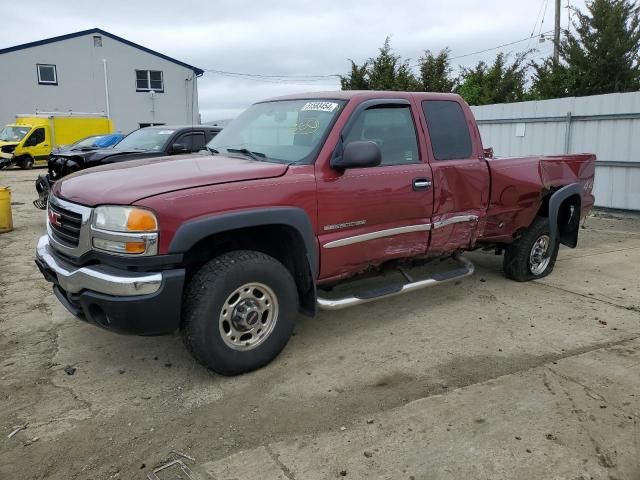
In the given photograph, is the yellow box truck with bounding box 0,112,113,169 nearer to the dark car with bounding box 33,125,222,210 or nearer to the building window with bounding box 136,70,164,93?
the building window with bounding box 136,70,164,93

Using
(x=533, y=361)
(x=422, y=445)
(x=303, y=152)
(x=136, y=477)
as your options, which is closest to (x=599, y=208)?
(x=533, y=361)

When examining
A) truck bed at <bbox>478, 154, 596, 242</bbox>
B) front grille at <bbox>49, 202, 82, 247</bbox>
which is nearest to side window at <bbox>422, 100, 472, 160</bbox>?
truck bed at <bbox>478, 154, 596, 242</bbox>

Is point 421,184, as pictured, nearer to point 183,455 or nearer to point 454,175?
point 454,175

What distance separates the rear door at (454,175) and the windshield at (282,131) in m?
1.02

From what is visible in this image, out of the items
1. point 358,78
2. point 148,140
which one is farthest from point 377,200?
point 358,78

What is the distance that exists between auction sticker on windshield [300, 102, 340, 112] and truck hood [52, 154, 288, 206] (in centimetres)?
69

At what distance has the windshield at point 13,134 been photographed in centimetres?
2431

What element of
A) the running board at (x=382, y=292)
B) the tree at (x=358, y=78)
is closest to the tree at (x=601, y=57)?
the tree at (x=358, y=78)

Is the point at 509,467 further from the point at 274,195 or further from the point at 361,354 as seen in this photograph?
the point at 274,195

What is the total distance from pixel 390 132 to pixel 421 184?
0.50 m

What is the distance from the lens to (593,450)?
290 cm

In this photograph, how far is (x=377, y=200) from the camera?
4180 mm

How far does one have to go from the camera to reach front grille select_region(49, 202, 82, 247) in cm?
348

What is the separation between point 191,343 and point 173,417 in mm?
451
